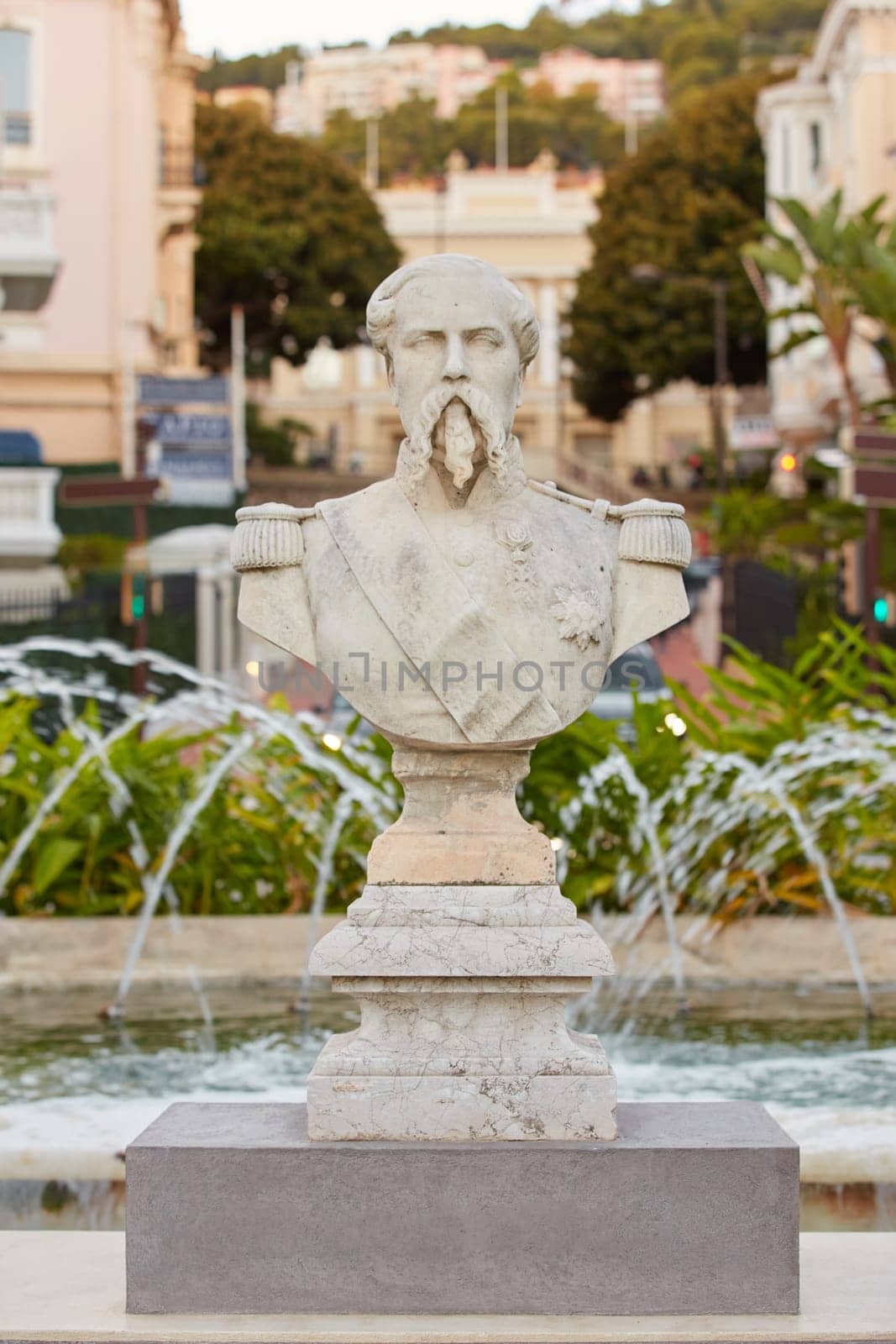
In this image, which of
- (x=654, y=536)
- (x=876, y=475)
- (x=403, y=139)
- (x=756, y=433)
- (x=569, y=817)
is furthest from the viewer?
(x=403, y=139)

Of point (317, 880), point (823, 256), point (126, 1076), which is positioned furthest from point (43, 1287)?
point (823, 256)

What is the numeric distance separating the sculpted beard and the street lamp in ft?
136

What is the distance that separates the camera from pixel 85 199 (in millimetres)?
40688

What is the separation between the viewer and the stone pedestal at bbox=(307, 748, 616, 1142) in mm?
4852

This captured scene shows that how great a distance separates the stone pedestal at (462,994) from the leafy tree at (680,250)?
53366mm

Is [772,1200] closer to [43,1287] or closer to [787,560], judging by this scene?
[43,1287]

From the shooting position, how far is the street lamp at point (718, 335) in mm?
47469

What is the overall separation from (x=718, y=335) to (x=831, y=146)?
8.56m

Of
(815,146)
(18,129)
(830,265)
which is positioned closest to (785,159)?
(815,146)

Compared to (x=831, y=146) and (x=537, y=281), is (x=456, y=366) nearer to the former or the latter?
(x=831, y=146)

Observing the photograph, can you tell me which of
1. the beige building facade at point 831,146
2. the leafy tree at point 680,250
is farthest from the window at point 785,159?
the leafy tree at point 680,250

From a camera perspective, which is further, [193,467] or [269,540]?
[193,467]

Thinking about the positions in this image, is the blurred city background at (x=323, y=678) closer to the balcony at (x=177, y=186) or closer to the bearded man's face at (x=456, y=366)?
the balcony at (x=177, y=186)

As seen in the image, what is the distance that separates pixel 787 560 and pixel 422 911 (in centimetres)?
2874
